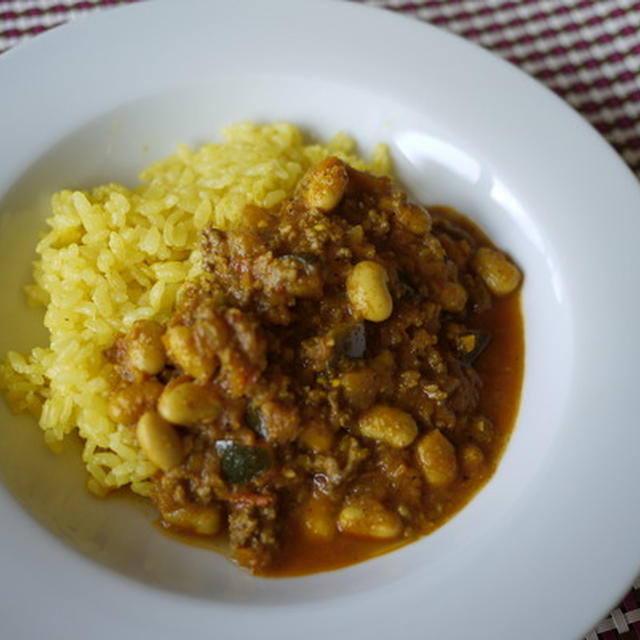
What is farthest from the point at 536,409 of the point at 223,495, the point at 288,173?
the point at 288,173

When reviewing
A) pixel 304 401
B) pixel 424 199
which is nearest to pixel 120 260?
pixel 304 401

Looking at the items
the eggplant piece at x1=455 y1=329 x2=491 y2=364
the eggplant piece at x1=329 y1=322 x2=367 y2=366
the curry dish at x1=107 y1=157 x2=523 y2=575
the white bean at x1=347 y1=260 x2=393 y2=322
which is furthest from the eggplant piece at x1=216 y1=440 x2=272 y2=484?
the eggplant piece at x1=455 y1=329 x2=491 y2=364

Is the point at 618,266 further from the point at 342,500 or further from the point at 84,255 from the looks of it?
the point at 84,255

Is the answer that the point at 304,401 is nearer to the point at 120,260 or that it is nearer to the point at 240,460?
the point at 240,460

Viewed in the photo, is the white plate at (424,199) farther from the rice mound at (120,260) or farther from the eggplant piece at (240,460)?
the eggplant piece at (240,460)

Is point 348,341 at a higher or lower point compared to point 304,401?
higher

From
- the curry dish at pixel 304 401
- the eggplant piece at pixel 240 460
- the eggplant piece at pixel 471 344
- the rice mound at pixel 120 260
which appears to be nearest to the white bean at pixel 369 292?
the curry dish at pixel 304 401

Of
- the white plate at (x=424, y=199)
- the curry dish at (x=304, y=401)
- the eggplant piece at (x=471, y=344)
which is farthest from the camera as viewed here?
the eggplant piece at (x=471, y=344)
